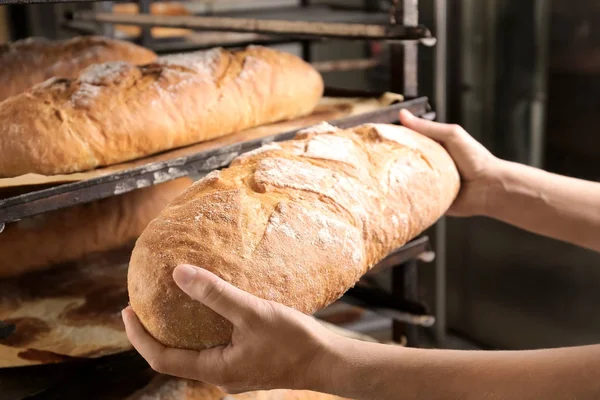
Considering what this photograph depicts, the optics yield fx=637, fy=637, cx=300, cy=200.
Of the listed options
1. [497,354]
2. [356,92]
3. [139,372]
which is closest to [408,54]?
[356,92]

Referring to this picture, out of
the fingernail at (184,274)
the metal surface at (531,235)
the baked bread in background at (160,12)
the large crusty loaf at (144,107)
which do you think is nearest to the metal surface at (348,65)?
the metal surface at (531,235)

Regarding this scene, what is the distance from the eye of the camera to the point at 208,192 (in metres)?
1.12

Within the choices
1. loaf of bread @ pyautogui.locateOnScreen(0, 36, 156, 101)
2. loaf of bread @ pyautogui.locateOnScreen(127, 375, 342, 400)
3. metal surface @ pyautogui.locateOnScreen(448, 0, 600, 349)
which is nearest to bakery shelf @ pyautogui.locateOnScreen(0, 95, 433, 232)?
loaf of bread @ pyautogui.locateOnScreen(127, 375, 342, 400)

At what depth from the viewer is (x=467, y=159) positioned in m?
1.54

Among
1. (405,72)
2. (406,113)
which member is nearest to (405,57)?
(405,72)

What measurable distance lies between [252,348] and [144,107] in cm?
69

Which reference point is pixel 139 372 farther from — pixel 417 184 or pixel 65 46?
pixel 65 46

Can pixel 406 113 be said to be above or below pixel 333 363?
above

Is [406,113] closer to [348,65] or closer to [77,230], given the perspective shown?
[77,230]

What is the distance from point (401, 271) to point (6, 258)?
3.50ft

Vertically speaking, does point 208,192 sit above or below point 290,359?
above

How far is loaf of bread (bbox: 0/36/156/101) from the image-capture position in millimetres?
1801

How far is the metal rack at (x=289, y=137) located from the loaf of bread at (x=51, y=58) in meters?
0.13

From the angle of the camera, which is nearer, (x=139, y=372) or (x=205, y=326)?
(x=205, y=326)
